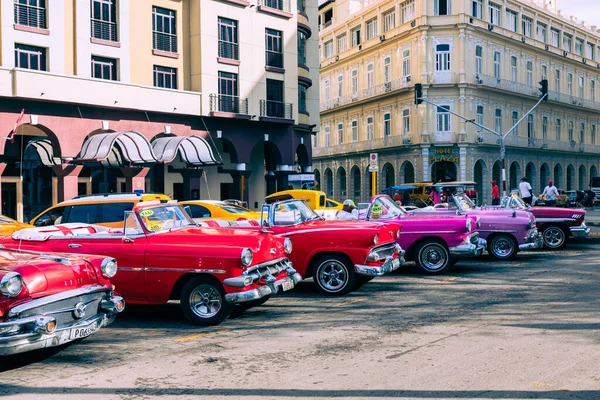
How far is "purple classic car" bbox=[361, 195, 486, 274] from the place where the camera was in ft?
44.8

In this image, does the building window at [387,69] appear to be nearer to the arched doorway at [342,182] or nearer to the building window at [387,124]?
the building window at [387,124]

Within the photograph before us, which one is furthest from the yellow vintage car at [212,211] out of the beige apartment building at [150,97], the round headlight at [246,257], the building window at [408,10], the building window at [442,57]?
the building window at [408,10]

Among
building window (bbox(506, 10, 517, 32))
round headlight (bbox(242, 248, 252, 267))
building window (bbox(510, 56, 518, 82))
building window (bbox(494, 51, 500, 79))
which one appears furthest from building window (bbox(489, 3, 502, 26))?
round headlight (bbox(242, 248, 252, 267))

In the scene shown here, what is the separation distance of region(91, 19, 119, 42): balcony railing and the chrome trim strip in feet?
69.6

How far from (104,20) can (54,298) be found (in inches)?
874

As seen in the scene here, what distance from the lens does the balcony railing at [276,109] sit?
32281 millimetres

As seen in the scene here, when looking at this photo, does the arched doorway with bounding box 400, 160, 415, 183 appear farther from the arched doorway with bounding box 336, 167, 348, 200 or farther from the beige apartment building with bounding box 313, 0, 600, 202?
the arched doorway with bounding box 336, 167, 348, 200

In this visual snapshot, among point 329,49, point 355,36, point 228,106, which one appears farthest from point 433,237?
point 329,49

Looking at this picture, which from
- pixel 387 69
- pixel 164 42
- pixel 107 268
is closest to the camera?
pixel 107 268

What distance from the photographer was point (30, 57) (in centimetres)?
2466

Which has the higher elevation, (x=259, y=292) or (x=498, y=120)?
(x=498, y=120)

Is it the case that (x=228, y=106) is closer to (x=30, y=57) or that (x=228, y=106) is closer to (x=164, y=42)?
(x=164, y=42)

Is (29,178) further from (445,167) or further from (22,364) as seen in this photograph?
(445,167)

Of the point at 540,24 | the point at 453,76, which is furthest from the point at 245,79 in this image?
the point at 540,24
